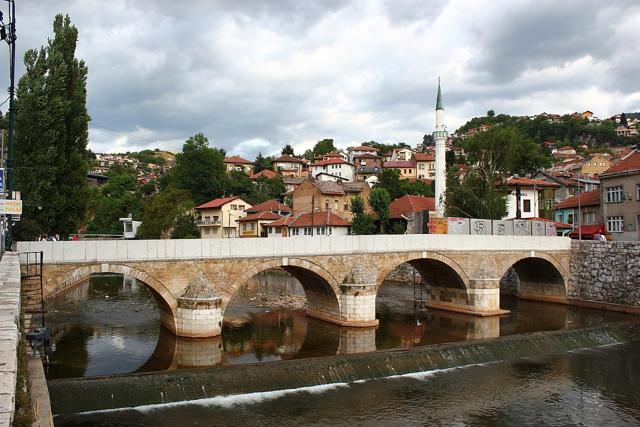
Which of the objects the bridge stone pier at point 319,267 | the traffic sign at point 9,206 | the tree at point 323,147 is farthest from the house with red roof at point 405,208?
the tree at point 323,147

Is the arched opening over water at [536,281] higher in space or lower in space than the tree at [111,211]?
lower

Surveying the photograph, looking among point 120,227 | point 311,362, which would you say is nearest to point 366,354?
point 311,362

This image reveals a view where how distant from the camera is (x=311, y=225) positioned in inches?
1789

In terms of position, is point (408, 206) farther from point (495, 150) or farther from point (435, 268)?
point (435, 268)

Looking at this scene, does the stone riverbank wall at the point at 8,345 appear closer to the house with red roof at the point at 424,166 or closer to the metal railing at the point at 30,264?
the metal railing at the point at 30,264

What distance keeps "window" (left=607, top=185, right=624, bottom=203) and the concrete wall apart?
6.11 meters

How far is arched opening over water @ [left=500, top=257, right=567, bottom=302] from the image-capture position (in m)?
28.2

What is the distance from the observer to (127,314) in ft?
77.6

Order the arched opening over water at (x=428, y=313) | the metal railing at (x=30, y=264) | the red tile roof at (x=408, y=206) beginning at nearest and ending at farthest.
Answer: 1. the metal railing at (x=30, y=264)
2. the arched opening over water at (x=428, y=313)
3. the red tile roof at (x=408, y=206)

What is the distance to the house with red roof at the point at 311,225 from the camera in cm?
4531

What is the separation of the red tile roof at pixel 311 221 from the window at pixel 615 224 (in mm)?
20826

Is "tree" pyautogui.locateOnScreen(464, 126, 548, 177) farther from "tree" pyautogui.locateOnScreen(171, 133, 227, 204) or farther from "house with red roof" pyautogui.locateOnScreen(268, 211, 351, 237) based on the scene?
"tree" pyautogui.locateOnScreen(171, 133, 227, 204)

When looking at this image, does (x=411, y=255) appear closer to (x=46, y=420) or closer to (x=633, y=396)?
(x=633, y=396)

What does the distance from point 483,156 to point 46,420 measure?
40.0 metres
